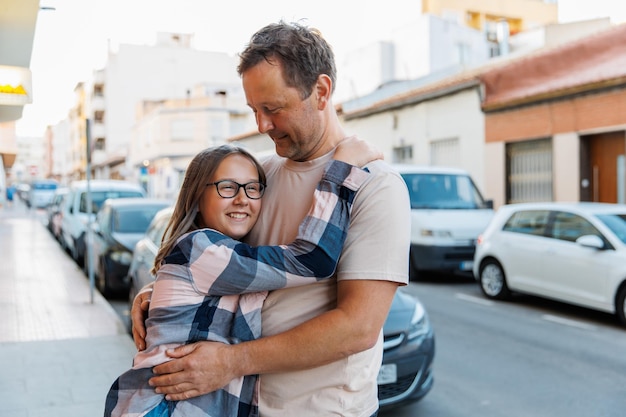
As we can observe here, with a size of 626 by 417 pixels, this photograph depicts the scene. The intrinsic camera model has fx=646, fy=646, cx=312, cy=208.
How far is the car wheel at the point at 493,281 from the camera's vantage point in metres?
9.88

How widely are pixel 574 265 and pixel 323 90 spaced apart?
298 inches

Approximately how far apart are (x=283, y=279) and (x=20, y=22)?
271 inches

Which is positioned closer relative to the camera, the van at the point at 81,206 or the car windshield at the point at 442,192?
the car windshield at the point at 442,192

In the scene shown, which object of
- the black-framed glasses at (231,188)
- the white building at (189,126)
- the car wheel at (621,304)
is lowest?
the car wheel at (621,304)

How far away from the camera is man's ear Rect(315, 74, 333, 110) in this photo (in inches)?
73.9

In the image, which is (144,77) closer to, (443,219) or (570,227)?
(443,219)

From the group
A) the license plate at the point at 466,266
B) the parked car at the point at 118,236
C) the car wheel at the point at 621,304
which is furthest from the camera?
the license plate at the point at 466,266

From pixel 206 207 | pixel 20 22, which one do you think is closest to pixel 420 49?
pixel 20 22

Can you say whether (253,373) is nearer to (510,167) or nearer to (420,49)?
(510,167)

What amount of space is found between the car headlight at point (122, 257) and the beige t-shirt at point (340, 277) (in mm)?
8414

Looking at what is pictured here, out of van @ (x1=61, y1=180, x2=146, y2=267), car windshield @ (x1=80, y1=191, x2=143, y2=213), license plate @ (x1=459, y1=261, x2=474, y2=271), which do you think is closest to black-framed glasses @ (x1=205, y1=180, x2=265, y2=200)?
license plate @ (x1=459, y1=261, x2=474, y2=271)

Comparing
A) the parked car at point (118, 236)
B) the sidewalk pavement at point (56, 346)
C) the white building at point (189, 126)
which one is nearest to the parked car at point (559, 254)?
the parked car at point (118, 236)

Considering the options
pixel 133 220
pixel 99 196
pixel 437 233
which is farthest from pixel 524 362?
pixel 99 196

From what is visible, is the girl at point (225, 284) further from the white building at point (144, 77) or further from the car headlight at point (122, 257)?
the white building at point (144, 77)
